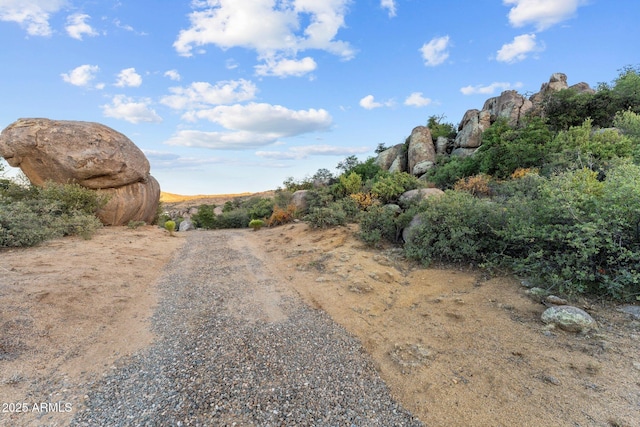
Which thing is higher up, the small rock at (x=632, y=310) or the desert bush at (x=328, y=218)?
the desert bush at (x=328, y=218)

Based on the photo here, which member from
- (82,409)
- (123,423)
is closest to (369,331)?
(123,423)

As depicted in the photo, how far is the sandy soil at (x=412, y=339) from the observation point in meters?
2.79

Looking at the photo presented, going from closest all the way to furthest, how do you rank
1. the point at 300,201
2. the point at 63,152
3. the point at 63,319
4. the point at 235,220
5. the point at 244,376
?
the point at 244,376 < the point at 63,319 < the point at 63,152 < the point at 300,201 < the point at 235,220

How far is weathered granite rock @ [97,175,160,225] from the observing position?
42.1 feet

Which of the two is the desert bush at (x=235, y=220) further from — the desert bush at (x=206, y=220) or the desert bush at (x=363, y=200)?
the desert bush at (x=363, y=200)

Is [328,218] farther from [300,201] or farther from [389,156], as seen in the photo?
[389,156]

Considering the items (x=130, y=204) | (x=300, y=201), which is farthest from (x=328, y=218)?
(x=130, y=204)

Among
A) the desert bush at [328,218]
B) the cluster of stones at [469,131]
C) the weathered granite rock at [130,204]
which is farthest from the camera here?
the cluster of stones at [469,131]

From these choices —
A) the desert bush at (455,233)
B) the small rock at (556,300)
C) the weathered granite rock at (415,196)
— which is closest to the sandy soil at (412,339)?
the small rock at (556,300)

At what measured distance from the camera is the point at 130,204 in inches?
537

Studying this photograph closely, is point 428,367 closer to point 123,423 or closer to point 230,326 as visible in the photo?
point 230,326

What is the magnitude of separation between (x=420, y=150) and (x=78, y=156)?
1800cm

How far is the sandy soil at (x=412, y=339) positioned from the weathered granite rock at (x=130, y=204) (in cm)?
592

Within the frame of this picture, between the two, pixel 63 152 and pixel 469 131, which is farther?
pixel 469 131
